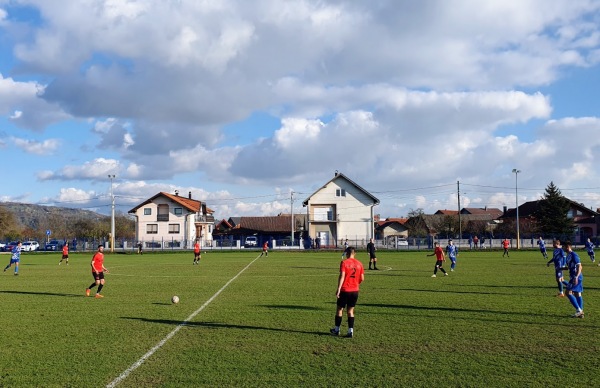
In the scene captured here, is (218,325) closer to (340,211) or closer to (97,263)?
(97,263)

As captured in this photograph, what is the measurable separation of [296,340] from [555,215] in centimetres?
8217

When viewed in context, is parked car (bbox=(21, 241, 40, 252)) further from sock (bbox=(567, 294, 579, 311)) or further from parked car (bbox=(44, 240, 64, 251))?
sock (bbox=(567, 294, 579, 311))

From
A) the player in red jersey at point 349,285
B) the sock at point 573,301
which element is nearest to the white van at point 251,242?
the sock at point 573,301

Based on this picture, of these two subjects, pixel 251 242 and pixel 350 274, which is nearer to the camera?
pixel 350 274

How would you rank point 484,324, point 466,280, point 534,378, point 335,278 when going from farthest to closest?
point 335,278, point 466,280, point 484,324, point 534,378

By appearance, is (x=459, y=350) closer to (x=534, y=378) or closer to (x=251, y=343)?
(x=534, y=378)

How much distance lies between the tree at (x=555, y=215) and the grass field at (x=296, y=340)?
2725 inches

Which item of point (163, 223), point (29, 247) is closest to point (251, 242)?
point (163, 223)

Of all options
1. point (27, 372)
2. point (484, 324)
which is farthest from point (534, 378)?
point (27, 372)

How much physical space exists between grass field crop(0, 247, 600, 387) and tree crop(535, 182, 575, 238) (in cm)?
6921

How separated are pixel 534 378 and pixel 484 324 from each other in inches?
188

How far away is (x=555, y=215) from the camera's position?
83.4 m

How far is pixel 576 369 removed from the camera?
8.71m

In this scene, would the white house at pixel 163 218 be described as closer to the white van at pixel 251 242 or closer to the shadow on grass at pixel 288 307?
the white van at pixel 251 242
